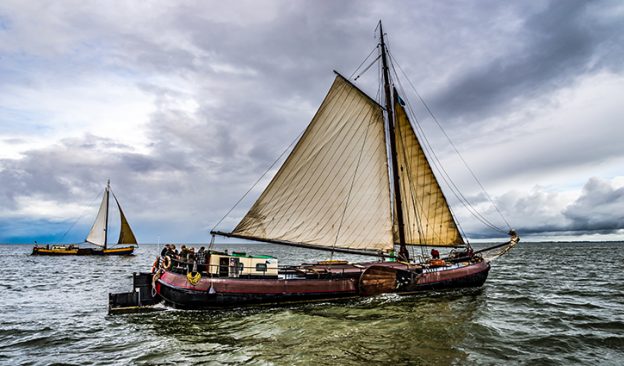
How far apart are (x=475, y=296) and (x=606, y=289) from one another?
11.4m

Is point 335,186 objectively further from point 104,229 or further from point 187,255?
point 104,229

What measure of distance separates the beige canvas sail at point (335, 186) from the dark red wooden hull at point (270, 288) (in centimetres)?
283

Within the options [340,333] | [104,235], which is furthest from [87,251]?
[340,333]

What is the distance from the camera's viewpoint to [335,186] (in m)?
23.0

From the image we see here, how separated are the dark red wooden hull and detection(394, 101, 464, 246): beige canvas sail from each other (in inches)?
183

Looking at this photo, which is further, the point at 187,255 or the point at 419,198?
the point at 419,198

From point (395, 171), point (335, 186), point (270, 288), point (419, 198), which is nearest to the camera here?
point (270, 288)

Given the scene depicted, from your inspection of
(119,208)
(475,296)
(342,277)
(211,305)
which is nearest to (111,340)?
(211,305)

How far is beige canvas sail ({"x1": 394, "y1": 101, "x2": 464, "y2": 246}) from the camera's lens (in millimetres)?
26328

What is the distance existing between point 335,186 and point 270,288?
7626mm

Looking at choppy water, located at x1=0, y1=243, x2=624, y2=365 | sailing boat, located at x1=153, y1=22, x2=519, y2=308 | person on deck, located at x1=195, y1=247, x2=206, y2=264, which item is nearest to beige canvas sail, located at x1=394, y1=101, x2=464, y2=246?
sailing boat, located at x1=153, y1=22, x2=519, y2=308

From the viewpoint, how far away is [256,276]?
19.7 m

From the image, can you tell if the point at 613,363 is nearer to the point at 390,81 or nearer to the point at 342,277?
the point at 342,277

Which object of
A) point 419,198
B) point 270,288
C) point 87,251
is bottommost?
point 270,288
